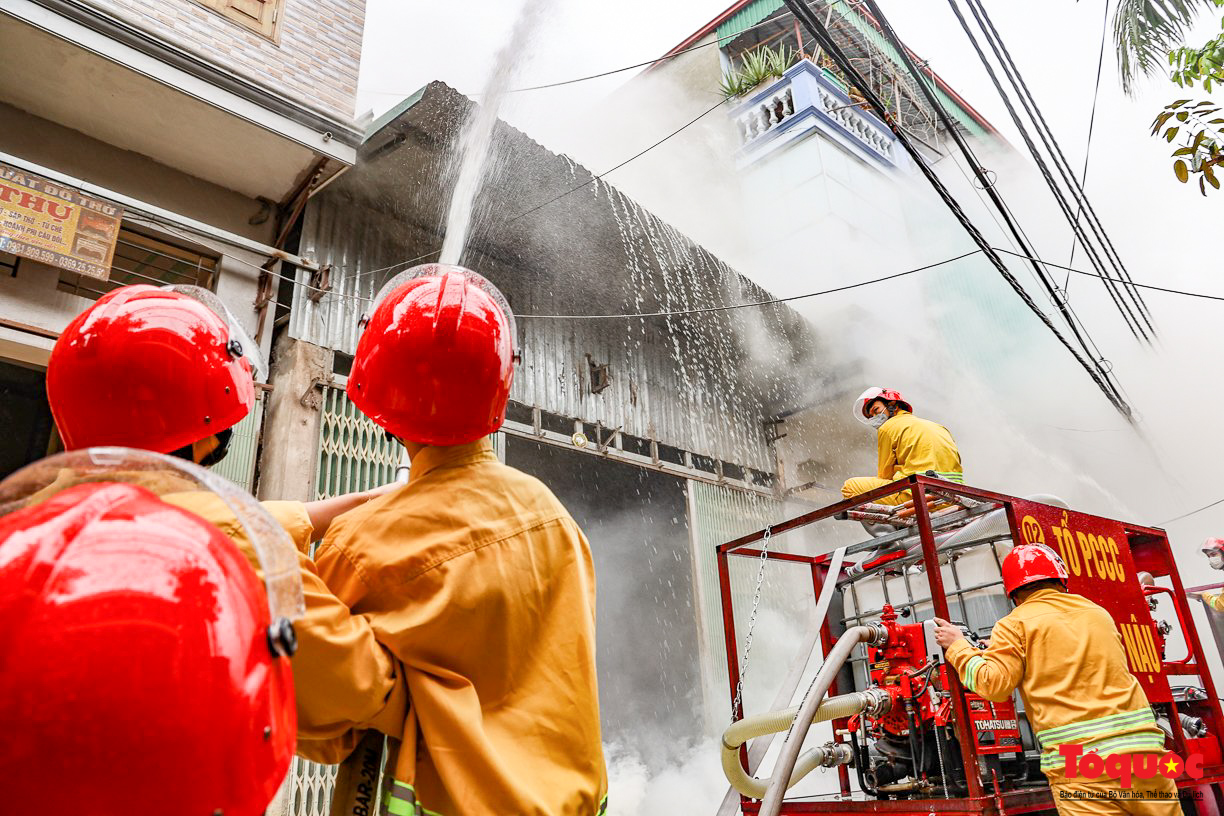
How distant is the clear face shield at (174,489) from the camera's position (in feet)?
3.21

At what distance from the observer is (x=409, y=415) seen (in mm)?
1754

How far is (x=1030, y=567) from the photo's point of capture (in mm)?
3898

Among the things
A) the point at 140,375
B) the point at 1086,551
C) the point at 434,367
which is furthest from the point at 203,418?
the point at 1086,551

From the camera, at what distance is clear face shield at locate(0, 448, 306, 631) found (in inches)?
38.5

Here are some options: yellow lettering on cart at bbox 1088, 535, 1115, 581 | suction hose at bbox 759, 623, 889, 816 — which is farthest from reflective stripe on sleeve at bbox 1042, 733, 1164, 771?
yellow lettering on cart at bbox 1088, 535, 1115, 581

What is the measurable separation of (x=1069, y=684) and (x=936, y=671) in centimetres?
105

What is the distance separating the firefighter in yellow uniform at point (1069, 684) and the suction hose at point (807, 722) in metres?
0.62

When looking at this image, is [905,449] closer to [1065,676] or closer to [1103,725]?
[1065,676]

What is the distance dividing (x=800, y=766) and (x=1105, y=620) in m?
1.86

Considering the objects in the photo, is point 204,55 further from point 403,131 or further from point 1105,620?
point 1105,620

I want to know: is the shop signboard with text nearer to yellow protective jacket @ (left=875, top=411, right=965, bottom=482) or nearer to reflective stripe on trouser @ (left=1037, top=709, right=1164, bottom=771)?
yellow protective jacket @ (left=875, top=411, right=965, bottom=482)

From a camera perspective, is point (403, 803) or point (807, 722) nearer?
point (403, 803)

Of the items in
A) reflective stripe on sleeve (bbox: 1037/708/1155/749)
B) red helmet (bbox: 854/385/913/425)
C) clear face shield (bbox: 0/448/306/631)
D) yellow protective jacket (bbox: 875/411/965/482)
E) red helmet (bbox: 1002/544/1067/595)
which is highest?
red helmet (bbox: 854/385/913/425)

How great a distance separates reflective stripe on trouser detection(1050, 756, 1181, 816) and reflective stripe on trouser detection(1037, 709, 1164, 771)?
0.08m
